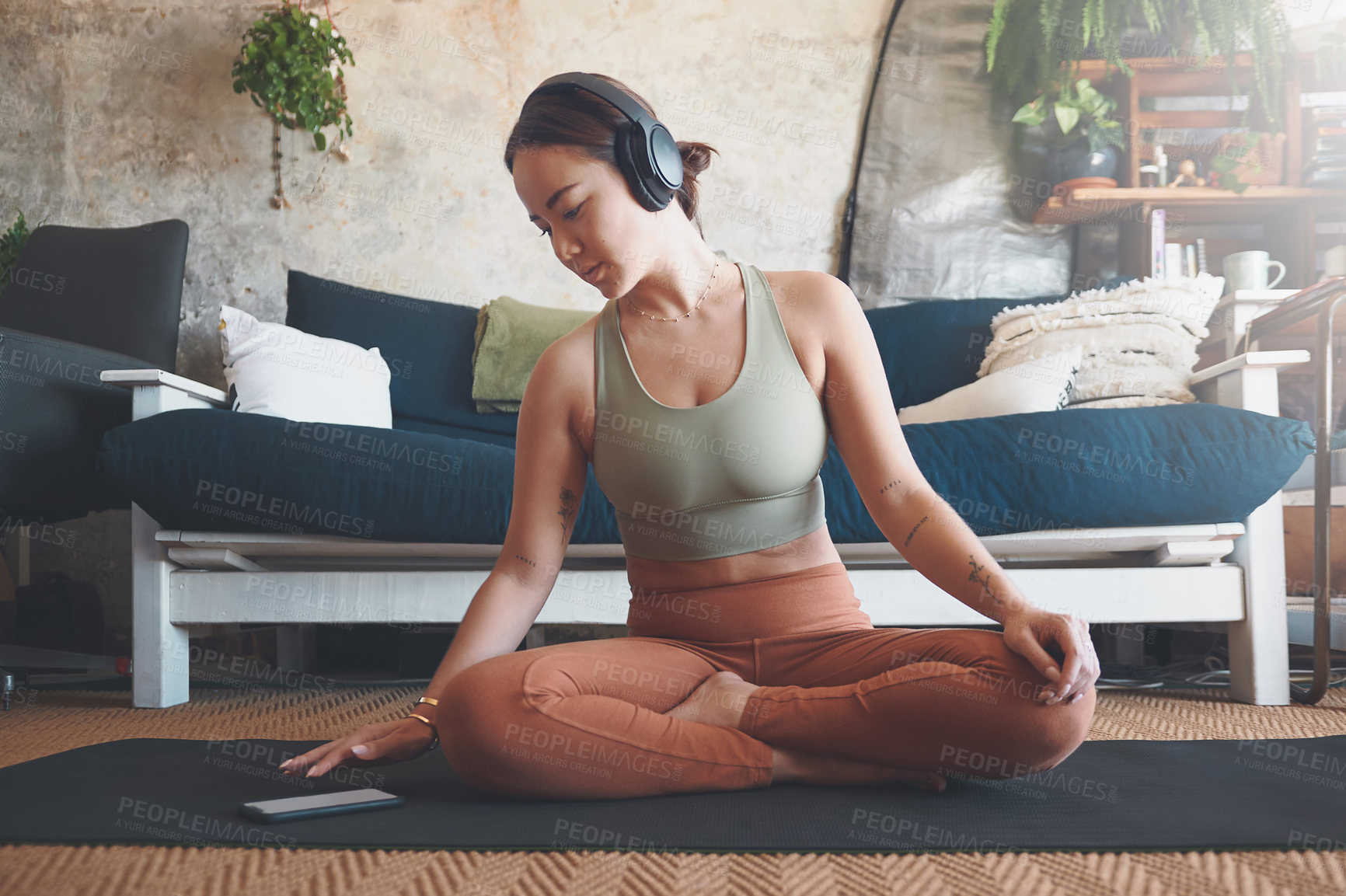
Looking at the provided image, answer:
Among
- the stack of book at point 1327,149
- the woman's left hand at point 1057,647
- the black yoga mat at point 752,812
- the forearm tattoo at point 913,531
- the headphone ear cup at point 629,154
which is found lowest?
the black yoga mat at point 752,812

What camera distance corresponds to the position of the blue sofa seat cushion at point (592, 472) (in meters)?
1.55

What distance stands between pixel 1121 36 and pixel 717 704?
2348 mm

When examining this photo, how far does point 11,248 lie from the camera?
2625mm

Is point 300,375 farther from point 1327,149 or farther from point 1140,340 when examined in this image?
point 1327,149

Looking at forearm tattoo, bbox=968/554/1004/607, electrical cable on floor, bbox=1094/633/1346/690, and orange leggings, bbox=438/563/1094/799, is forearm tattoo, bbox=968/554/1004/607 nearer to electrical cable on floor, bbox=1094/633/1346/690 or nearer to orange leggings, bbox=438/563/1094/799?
orange leggings, bbox=438/563/1094/799

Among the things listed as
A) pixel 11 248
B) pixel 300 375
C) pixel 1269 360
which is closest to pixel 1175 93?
pixel 1269 360

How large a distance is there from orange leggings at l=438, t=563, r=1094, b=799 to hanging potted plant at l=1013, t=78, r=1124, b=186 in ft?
6.33

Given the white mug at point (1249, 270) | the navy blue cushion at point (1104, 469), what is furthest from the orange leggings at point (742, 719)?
the white mug at point (1249, 270)

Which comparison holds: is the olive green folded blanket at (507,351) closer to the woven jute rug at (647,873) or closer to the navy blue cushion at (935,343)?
the navy blue cushion at (935,343)

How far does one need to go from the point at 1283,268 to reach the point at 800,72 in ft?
4.67

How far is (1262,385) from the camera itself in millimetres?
1692

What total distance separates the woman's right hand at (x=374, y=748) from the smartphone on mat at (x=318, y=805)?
0.03 m

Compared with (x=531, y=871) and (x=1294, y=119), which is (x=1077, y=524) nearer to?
(x=531, y=871)

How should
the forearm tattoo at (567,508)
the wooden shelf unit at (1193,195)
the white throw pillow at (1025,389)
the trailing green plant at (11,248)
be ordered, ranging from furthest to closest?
the trailing green plant at (11,248) → the wooden shelf unit at (1193,195) → the white throw pillow at (1025,389) → the forearm tattoo at (567,508)
